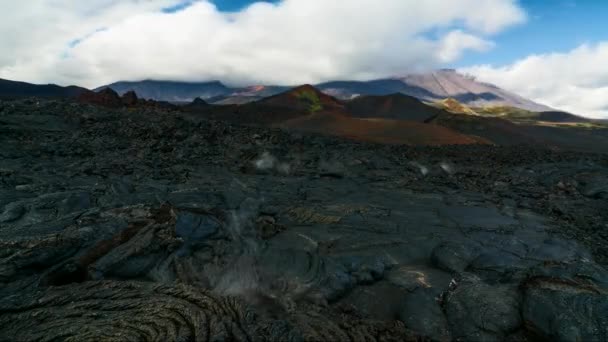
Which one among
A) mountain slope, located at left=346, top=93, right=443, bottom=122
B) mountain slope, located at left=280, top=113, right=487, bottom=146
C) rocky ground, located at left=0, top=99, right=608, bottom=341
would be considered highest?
mountain slope, located at left=346, top=93, right=443, bottom=122

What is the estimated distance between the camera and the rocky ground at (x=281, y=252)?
537 cm

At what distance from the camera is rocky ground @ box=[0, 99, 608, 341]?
537 cm

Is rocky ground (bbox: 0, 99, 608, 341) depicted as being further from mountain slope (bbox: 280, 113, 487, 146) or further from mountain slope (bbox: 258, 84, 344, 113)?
mountain slope (bbox: 258, 84, 344, 113)

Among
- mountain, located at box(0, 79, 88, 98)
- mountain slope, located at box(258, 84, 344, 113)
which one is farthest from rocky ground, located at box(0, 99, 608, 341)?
mountain, located at box(0, 79, 88, 98)

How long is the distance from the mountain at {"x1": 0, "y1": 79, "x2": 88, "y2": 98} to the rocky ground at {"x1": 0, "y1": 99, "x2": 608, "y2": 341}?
61.4 meters

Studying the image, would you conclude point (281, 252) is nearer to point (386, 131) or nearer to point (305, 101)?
point (386, 131)

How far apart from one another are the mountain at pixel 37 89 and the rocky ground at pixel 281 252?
61.4m

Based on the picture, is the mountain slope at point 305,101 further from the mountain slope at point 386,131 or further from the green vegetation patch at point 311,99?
the mountain slope at point 386,131

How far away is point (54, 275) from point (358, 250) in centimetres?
574

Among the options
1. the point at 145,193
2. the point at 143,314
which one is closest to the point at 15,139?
the point at 145,193

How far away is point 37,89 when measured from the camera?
7094cm

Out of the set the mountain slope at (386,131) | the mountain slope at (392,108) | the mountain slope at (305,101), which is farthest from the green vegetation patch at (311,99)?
the mountain slope at (386,131)

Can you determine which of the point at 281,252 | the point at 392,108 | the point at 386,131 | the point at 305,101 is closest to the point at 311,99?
the point at 305,101

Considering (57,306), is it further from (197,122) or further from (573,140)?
(573,140)
